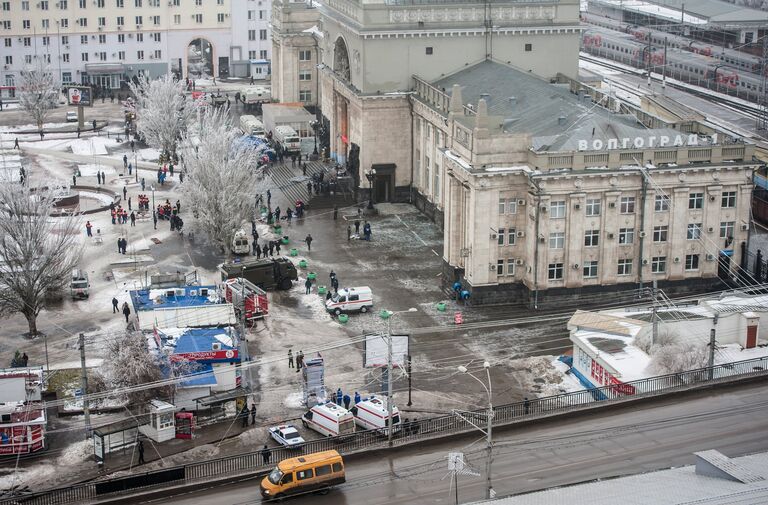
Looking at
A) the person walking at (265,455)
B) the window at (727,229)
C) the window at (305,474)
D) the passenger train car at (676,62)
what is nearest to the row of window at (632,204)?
the window at (727,229)

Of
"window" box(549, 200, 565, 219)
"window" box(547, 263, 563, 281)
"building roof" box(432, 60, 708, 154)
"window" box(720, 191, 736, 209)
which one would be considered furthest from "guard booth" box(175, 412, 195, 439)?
"window" box(720, 191, 736, 209)

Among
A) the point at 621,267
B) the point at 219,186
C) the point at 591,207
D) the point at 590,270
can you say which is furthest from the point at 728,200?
the point at 219,186

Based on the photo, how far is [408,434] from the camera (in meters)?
54.8

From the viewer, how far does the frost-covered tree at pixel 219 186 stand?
85.9 meters

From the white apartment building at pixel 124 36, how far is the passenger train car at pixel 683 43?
4682 centimetres

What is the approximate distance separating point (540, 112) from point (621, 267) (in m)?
12.1

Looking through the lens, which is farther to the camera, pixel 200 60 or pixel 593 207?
pixel 200 60

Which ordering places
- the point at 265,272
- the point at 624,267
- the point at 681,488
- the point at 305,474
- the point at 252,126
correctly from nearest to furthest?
1. the point at 681,488
2. the point at 305,474
3. the point at 624,267
4. the point at 265,272
5. the point at 252,126

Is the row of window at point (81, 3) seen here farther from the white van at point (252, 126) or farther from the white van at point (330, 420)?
the white van at point (330, 420)

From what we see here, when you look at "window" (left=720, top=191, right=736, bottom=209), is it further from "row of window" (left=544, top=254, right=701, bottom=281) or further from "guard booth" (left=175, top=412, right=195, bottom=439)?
"guard booth" (left=175, top=412, right=195, bottom=439)

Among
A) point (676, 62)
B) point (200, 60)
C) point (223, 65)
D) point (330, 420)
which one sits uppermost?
point (676, 62)

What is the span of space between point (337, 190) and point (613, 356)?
43.2 meters

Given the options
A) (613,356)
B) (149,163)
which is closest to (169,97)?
(149,163)

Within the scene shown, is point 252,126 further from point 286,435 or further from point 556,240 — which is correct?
point 286,435
